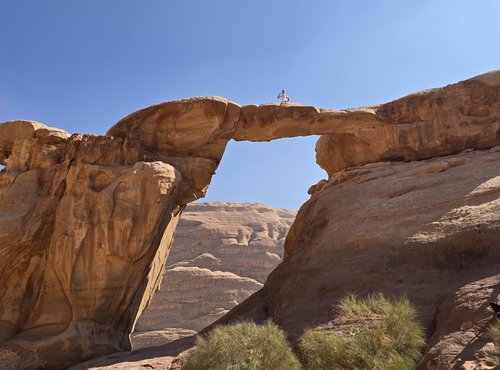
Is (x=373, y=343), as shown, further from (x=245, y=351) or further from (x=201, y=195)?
(x=201, y=195)

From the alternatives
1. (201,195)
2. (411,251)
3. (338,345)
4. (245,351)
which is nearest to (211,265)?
(201,195)

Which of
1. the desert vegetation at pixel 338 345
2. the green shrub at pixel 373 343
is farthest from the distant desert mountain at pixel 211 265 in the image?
the green shrub at pixel 373 343

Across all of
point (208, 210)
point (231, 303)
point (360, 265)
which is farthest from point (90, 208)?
point (208, 210)

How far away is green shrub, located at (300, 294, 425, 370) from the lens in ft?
33.2

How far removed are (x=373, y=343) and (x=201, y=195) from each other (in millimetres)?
10834

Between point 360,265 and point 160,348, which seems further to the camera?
point 160,348

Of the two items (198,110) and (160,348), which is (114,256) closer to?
(160,348)

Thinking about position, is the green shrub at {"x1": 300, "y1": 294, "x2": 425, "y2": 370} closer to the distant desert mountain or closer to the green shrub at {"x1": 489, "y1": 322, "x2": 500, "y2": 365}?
the green shrub at {"x1": 489, "y1": 322, "x2": 500, "y2": 365}

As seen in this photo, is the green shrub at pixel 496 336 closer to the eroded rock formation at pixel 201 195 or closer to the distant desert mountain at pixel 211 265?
the eroded rock formation at pixel 201 195

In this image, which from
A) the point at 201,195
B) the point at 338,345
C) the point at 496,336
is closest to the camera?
the point at 496,336

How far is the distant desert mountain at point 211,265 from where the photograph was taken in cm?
4706

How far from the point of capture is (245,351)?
11047 millimetres

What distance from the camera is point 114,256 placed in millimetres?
17250

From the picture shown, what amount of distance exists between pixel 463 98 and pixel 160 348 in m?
13.3
